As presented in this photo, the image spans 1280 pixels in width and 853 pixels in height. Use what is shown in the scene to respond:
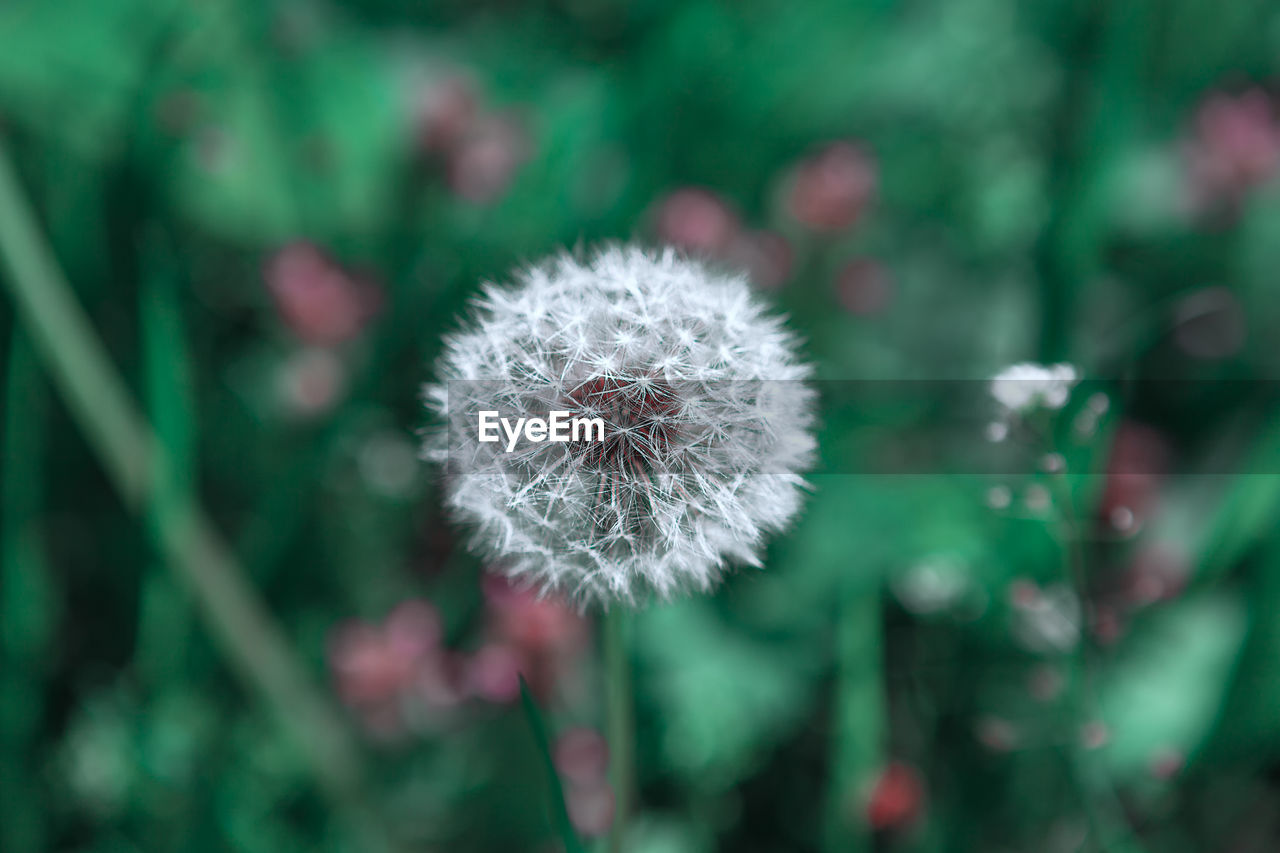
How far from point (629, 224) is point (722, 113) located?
258 millimetres

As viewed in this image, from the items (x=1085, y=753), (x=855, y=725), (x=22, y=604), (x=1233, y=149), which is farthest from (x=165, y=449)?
(x=1233, y=149)

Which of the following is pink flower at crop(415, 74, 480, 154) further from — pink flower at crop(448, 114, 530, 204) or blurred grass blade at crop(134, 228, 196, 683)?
blurred grass blade at crop(134, 228, 196, 683)

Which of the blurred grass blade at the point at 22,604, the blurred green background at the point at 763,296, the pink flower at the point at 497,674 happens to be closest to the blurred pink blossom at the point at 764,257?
the blurred green background at the point at 763,296

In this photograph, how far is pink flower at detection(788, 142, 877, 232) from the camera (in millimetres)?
960

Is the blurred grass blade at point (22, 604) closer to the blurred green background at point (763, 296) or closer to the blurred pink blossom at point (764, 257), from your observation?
the blurred green background at point (763, 296)

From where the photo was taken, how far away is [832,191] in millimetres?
958

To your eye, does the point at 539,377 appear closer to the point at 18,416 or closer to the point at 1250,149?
the point at 18,416

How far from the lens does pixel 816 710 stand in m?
0.86

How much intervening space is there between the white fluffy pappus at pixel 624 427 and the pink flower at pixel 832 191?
498mm

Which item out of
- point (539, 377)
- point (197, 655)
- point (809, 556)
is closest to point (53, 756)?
point (197, 655)

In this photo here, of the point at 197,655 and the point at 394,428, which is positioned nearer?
the point at 197,655

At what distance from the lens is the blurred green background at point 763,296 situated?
31.0 inches

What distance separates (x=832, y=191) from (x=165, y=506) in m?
0.94

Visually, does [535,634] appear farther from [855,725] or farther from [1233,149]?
[1233,149]
